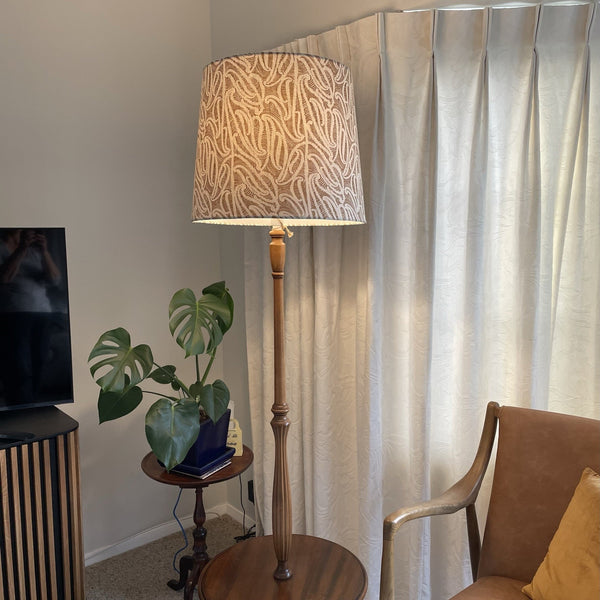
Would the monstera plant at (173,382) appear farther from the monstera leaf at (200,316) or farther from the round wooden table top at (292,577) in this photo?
the round wooden table top at (292,577)

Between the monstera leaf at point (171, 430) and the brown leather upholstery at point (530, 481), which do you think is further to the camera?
the monstera leaf at point (171, 430)

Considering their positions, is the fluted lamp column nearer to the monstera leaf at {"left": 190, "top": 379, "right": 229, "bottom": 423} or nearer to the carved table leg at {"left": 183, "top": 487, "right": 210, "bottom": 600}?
the monstera leaf at {"left": 190, "top": 379, "right": 229, "bottom": 423}

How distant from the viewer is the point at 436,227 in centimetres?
170

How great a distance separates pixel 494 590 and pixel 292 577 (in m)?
0.53

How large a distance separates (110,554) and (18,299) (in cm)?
124

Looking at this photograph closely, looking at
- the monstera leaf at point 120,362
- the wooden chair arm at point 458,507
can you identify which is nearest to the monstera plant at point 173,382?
the monstera leaf at point 120,362

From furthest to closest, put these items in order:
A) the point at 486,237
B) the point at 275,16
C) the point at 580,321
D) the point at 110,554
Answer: the point at 110,554
the point at 275,16
the point at 486,237
the point at 580,321

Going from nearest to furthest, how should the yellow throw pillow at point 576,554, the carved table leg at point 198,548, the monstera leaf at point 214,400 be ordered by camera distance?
1. the yellow throw pillow at point 576,554
2. the monstera leaf at point 214,400
3. the carved table leg at point 198,548

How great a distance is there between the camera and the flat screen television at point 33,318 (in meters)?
1.80

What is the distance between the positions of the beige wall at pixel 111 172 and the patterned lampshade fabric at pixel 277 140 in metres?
1.05

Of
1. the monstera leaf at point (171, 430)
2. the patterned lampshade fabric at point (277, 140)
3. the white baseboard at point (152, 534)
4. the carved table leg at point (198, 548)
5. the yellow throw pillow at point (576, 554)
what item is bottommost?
the white baseboard at point (152, 534)

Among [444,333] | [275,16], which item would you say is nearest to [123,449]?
[444,333]

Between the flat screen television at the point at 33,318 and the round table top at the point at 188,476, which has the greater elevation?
the flat screen television at the point at 33,318

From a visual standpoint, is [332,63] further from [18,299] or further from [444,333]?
[18,299]
